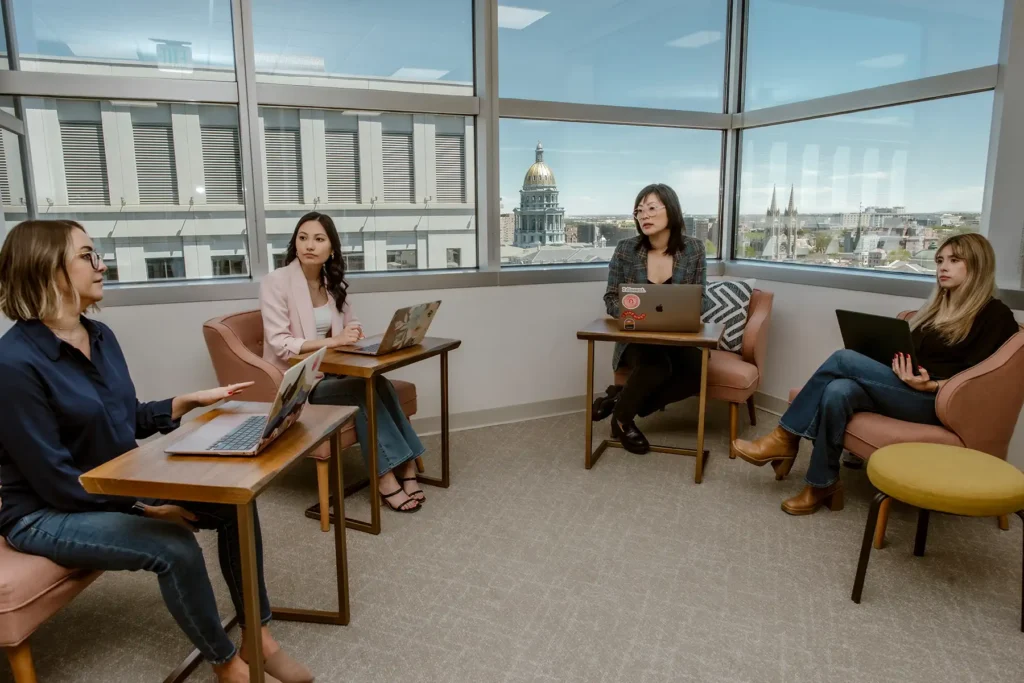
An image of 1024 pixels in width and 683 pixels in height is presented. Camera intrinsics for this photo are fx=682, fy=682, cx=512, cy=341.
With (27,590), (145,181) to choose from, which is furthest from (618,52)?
(27,590)

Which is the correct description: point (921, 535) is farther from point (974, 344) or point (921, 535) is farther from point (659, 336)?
point (659, 336)

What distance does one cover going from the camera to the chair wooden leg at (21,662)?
1.64 m

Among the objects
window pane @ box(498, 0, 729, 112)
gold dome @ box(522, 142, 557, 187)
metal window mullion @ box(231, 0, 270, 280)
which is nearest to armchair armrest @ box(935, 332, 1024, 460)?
gold dome @ box(522, 142, 557, 187)

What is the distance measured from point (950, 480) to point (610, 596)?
1161 millimetres

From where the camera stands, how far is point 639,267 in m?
3.80

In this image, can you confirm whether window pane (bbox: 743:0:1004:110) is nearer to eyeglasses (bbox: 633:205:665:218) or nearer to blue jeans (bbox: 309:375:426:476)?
eyeglasses (bbox: 633:205:665:218)

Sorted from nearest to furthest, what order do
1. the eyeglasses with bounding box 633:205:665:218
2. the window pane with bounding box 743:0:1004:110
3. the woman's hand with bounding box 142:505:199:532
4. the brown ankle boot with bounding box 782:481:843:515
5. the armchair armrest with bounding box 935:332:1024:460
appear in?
the woman's hand with bounding box 142:505:199:532 → the armchair armrest with bounding box 935:332:1024:460 → the brown ankle boot with bounding box 782:481:843:515 → the window pane with bounding box 743:0:1004:110 → the eyeglasses with bounding box 633:205:665:218

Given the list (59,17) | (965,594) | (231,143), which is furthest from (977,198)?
(59,17)

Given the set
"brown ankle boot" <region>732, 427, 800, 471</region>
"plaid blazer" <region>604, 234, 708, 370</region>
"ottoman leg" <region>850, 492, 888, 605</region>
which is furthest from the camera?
"plaid blazer" <region>604, 234, 708, 370</region>

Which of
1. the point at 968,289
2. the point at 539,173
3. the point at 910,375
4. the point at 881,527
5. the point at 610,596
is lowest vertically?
the point at 610,596

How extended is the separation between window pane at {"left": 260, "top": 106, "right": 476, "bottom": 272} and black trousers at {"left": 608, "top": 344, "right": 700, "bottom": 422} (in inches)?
49.8

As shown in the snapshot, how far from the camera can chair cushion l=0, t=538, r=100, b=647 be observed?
1582 millimetres

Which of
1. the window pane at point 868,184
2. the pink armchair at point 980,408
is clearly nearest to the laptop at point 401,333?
the pink armchair at point 980,408

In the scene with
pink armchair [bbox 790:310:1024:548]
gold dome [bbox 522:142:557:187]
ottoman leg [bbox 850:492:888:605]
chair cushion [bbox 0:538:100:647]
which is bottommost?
ottoman leg [bbox 850:492:888:605]
